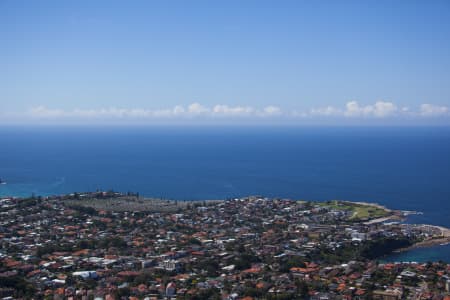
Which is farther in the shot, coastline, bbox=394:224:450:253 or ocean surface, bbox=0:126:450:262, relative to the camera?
ocean surface, bbox=0:126:450:262

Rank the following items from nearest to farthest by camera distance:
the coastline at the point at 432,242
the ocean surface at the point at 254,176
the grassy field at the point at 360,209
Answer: the coastline at the point at 432,242 → the grassy field at the point at 360,209 → the ocean surface at the point at 254,176

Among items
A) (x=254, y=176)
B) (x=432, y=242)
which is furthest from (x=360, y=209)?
(x=254, y=176)

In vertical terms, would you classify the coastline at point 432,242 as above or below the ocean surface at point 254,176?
above

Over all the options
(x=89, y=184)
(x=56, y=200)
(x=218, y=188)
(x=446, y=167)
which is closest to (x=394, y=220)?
(x=218, y=188)

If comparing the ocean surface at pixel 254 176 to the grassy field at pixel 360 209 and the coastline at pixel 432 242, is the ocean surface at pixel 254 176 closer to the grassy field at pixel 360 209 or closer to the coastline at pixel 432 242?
the coastline at pixel 432 242

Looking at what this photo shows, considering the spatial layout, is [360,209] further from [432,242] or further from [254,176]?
[254,176]

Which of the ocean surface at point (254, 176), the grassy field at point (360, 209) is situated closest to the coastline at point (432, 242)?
the ocean surface at point (254, 176)

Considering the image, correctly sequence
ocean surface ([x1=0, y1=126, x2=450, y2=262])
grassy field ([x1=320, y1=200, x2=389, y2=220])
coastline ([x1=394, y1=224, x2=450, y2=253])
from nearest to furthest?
coastline ([x1=394, y1=224, x2=450, y2=253]) < grassy field ([x1=320, y1=200, x2=389, y2=220]) < ocean surface ([x1=0, y1=126, x2=450, y2=262])

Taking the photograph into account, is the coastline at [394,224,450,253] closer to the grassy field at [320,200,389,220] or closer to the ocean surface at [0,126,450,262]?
the ocean surface at [0,126,450,262]

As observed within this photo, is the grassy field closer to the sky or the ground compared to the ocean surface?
closer to the sky

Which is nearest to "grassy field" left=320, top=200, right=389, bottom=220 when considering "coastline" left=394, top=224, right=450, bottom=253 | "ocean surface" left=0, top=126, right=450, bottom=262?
"ocean surface" left=0, top=126, right=450, bottom=262

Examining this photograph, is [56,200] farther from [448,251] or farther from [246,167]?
[246,167]
